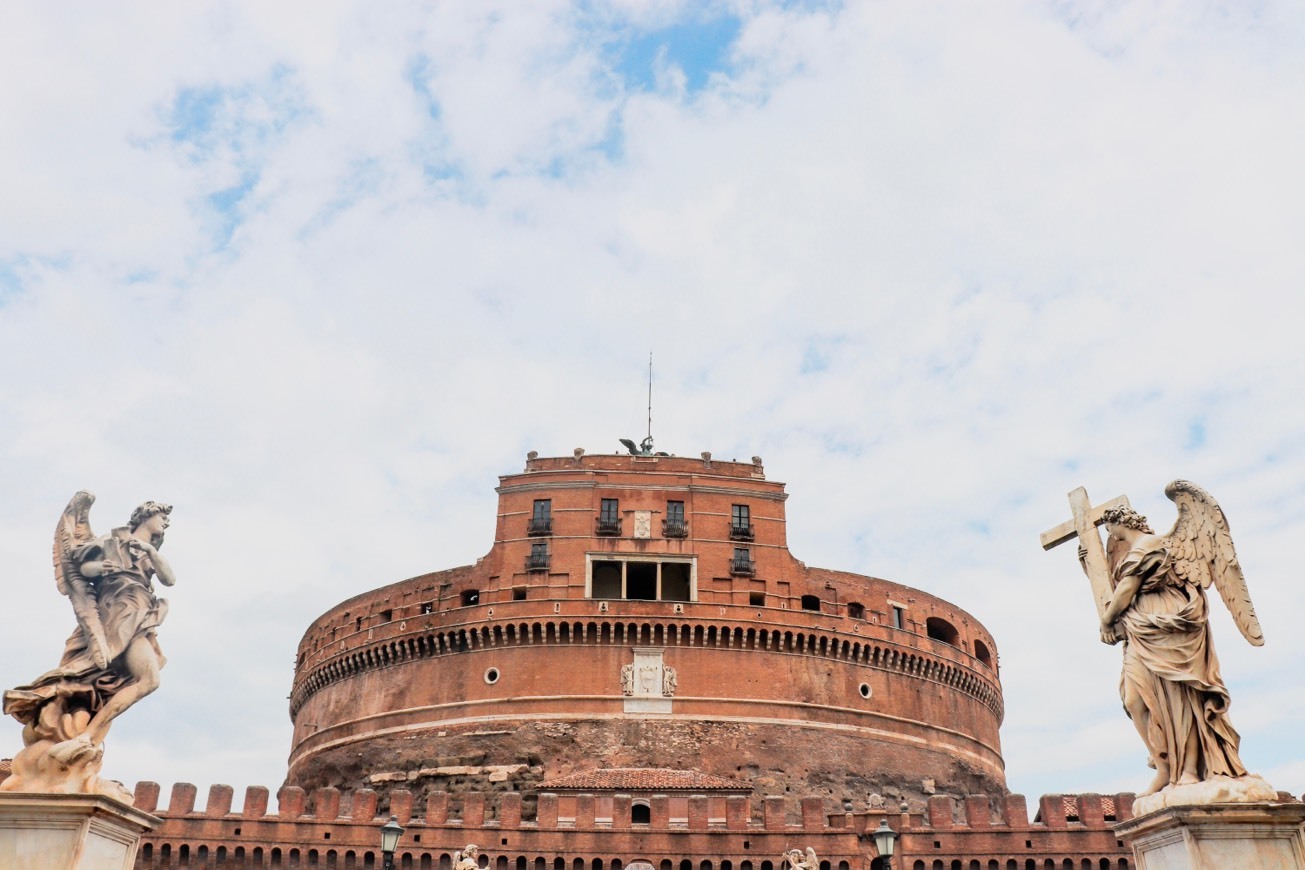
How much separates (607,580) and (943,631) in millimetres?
13508

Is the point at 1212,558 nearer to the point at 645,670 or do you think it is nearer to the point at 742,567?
the point at 645,670

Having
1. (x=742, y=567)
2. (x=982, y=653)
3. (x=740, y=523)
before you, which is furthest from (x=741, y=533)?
(x=982, y=653)

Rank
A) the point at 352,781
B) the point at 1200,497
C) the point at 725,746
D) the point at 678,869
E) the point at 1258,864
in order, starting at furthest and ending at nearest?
the point at 352,781
the point at 725,746
the point at 678,869
the point at 1200,497
the point at 1258,864

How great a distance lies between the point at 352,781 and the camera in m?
37.5

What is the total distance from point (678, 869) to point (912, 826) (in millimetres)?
6061

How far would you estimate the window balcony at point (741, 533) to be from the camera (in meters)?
38.3

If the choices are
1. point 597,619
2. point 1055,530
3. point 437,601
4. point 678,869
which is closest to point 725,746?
point 597,619

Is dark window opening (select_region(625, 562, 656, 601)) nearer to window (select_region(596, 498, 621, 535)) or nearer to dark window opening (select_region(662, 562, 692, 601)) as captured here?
dark window opening (select_region(662, 562, 692, 601))

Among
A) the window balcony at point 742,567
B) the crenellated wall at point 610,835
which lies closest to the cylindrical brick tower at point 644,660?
the window balcony at point 742,567

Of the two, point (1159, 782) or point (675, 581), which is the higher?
point (675, 581)

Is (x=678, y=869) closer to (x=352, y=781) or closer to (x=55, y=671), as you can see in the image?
(x=352, y=781)

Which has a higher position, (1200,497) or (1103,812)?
(1103,812)

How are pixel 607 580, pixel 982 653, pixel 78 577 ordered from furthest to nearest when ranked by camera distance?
pixel 982 653
pixel 607 580
pixel 78 577

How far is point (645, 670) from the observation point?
36.0 meters
